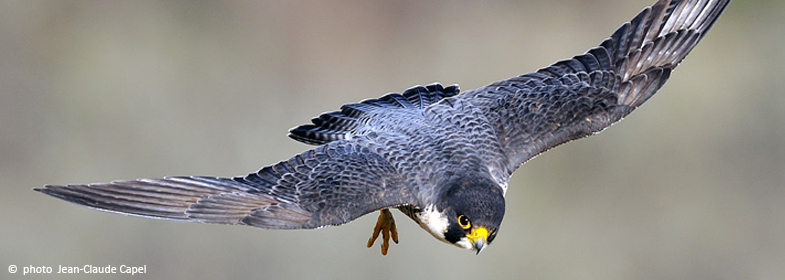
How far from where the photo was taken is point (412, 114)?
5629 mm

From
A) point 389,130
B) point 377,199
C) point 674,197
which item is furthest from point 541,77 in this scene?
point 674,197

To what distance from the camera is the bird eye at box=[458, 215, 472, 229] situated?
460 centimetres

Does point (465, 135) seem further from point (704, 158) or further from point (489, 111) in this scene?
point (704, 158)

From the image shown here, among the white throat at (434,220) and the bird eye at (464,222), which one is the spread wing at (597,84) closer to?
the white throat at (434,220)

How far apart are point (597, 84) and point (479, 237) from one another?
1589mm

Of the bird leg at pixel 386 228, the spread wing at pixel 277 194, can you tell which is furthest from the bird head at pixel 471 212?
the bird leg at pixel 386 228

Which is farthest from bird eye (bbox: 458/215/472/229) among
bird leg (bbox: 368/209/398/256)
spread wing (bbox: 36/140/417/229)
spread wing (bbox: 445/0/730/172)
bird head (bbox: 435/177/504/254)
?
bird leg (bbox: 368/209/398/256)

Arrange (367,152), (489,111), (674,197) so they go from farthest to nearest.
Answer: (674,197), (489,111), (367,152)

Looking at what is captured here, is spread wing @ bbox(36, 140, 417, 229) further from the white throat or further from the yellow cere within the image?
the yellow cere

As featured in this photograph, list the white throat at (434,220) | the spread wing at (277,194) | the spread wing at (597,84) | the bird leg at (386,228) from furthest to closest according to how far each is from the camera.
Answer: the bird leg at (386,228), the spread wing at (597,84), the white throat at (434,220), the spread wing at (277,194)

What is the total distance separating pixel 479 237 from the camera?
459cm

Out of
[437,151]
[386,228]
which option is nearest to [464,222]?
[437,151]

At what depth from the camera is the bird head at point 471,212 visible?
459cm

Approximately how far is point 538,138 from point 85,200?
242 centimetres
